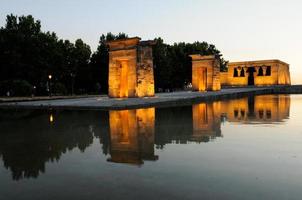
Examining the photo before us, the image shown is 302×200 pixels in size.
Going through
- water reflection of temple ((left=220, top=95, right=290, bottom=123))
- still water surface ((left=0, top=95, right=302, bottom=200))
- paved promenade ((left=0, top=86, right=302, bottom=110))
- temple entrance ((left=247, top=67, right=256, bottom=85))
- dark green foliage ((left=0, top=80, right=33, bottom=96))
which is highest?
temple entrance ((left=247, top=67, right=256, bottom=85))

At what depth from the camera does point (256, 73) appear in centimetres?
5612

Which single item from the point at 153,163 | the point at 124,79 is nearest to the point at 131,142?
the point at 153,163

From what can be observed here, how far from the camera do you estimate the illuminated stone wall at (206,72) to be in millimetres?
39219

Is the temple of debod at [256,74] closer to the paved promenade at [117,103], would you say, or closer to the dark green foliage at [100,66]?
the dark green foliage at [100,66]

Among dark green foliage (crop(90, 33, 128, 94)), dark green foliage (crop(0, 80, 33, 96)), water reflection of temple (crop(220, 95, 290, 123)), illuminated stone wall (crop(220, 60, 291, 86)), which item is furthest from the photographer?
illuminated stone wall (crop(220, 60, 291, 86))

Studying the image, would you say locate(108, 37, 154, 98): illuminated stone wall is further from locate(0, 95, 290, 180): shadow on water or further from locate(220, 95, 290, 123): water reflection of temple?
locate(0, 95, 290, 180): shadow on water

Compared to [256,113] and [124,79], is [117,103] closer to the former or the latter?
[256,113]

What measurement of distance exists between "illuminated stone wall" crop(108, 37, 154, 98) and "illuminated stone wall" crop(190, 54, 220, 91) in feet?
46.0

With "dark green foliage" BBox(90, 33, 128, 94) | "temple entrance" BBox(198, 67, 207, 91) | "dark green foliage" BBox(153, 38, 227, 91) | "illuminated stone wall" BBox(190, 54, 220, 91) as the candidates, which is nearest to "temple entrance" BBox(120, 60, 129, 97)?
"illuminated stone wall" BBox(190, 54, 220, 91)

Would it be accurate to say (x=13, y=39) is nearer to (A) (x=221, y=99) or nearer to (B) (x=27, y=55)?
(B) (x=27, y=55)

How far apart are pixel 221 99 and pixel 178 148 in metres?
22.1

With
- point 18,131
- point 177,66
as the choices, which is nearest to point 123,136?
point 18,131

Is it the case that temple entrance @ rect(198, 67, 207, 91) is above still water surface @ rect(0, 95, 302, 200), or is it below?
above

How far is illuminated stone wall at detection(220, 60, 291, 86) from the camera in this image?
179 ft
